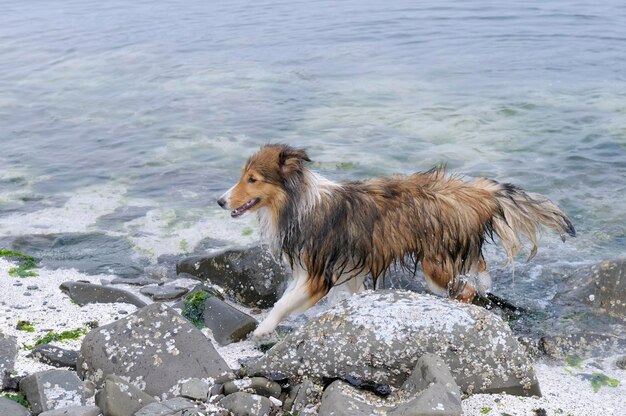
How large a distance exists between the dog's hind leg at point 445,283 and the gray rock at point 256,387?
1952 mm

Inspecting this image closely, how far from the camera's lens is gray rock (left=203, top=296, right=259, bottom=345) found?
6.43 m

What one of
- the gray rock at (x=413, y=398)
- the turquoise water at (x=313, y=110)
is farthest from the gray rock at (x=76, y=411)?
the turquoise water at (x=313, y=110)

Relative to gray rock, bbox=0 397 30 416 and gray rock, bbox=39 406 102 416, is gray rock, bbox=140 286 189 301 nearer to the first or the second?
gray rock, bbox=0 397 30 416

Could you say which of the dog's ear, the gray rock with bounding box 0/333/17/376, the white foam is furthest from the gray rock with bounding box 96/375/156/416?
the white foam

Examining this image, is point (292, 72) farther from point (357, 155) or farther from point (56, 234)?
point (56, 234)

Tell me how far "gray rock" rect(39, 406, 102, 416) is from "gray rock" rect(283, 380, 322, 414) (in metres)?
1.15

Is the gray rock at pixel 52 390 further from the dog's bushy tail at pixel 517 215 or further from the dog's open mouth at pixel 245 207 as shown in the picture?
the dog's bushy tail at pixel 517 215

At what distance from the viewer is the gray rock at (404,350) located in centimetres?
531

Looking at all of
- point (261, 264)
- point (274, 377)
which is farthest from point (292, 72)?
point (274, 377)

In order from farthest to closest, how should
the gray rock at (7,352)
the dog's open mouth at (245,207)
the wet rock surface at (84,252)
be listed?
the wet rock surface at (84,252) → the dog's open mouth at (245,207) → the gray rock at (7,352)

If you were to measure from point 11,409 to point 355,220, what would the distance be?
292cm

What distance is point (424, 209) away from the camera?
257 inches

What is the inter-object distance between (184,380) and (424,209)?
2380mm

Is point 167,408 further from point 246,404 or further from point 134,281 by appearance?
point 134,281
